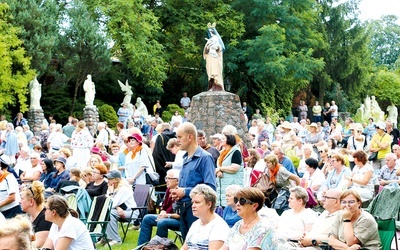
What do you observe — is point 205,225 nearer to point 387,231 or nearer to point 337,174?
point 387,231

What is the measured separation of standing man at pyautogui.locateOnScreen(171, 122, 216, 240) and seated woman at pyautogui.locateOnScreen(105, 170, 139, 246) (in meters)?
3.56

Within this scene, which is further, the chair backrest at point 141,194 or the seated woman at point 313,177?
the chair backrest at point 141,194

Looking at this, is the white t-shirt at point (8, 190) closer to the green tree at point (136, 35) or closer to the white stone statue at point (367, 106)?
the green tree at point (136, 35)

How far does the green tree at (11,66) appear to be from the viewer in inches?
1205

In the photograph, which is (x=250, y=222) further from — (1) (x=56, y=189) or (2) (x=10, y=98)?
(2) (x=10, y=98)

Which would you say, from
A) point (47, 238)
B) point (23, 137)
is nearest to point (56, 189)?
point (47, 238)

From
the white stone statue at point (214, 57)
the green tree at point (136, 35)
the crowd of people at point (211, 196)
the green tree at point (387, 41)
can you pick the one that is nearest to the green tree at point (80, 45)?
the green tree at point (136, 35)

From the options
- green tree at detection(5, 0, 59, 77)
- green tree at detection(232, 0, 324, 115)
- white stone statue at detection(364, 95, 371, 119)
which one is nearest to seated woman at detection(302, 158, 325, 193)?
green tree at detection(5, 0, 59, 77)

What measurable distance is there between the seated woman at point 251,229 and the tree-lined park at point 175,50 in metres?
24.8

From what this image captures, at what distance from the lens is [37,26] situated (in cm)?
3272

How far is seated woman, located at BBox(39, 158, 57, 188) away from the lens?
13.1 m

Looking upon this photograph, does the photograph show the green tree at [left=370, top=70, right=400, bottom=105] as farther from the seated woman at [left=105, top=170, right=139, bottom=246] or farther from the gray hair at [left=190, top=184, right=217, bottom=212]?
the gray hair at [left=190, top=184, right=217, bottom=212]

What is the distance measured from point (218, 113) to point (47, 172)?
1076 centimetres

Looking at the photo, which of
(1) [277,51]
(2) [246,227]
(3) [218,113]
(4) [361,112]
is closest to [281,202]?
(2) [246,227]
